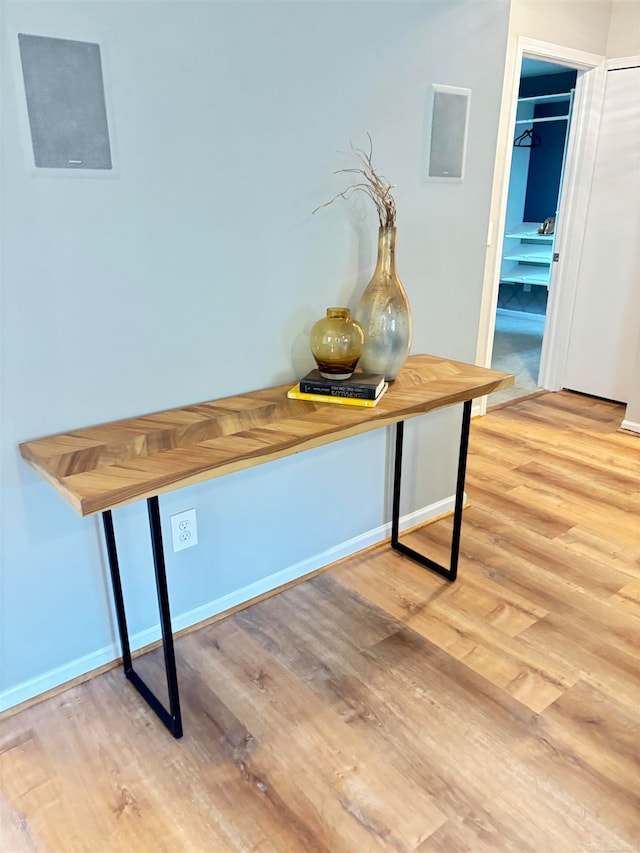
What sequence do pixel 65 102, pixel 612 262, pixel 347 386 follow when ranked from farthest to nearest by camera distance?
1. pixel 612 262
2. pixel 347 386
3. pixel 65 102

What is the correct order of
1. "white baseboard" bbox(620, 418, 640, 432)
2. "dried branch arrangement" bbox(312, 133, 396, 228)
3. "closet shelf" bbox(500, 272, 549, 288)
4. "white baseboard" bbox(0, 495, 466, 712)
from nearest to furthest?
"white baseboard" bbox(0, 495, 466, 712), "dried branch arrangement" bbox(312, 133, 396, 228), "white baseboard" bbox(620, 418, 640, 432), "closet shelf" bbox(500, 272, 549, 288)

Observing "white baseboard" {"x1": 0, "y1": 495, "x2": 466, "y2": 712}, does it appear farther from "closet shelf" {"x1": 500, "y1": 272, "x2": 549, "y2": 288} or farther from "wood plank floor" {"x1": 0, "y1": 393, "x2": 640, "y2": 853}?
"closet shelf" {"x1": 500, "y1": 272, "x2": 549, "y2": 288}

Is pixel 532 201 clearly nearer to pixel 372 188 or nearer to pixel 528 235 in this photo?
pixel 528 235

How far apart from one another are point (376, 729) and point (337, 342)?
106 centimetres

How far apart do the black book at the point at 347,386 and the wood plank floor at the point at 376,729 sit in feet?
2.57

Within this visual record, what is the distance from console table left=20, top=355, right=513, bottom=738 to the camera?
51.8 inches

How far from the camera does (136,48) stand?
148 cm

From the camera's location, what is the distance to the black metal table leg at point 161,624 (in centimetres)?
146

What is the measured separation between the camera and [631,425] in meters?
3.66

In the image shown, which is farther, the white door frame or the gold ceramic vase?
the white door frame

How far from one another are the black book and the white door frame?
5.76 feet

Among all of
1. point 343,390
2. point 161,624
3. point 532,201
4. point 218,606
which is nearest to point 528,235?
point 532,201

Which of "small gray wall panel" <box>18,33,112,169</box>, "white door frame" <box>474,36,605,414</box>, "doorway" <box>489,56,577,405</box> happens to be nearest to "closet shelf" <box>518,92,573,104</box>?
"doorway" <box>489,56,577,405</box>

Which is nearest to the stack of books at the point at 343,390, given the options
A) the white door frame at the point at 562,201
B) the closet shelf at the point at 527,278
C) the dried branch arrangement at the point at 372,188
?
the dried branch arrangement at the point at 372,188
